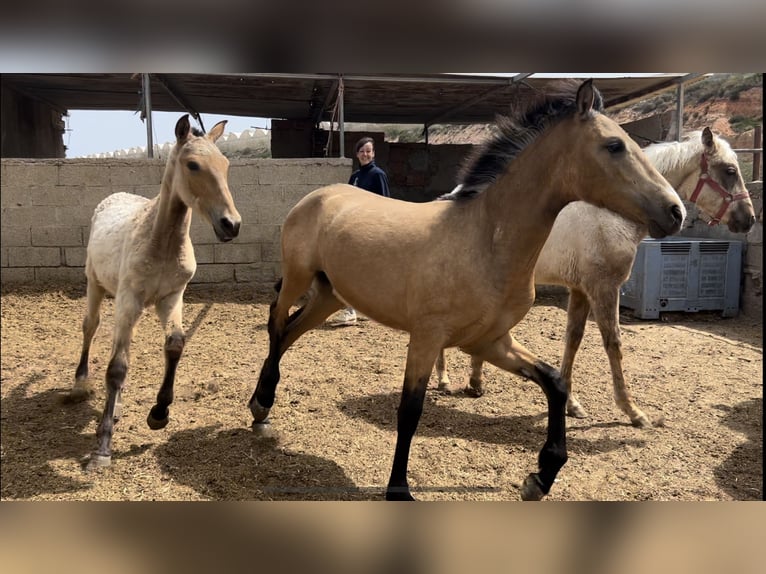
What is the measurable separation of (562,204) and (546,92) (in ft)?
1.70

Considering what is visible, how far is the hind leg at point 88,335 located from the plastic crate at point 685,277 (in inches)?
241

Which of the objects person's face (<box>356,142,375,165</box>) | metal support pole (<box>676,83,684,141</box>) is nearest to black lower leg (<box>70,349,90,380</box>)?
person's face (<box>356,142,375,165</box>)

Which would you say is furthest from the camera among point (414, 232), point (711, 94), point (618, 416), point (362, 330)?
point (711, 94)

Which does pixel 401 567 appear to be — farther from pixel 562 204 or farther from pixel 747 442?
pixel 747 442

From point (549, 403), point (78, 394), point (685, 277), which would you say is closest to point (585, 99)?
point (549, 403)

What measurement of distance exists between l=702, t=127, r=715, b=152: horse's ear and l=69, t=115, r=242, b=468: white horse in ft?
11.3

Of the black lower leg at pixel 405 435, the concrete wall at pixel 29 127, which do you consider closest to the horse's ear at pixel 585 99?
the black lower leg at pixel 405 435

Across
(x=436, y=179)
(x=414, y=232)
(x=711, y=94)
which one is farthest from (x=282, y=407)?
(x=711, y=94)

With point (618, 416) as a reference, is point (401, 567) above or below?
above

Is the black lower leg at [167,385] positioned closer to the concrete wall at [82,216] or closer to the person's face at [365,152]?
the person's face at [365,152]

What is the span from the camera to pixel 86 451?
3217 millimetres

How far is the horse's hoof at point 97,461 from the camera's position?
9.57ft

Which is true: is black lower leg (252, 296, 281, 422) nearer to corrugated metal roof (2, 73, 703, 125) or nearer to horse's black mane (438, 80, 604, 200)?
horse's black mane (438, 80, 604, 200)

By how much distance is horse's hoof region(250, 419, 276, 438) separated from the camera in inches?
133
